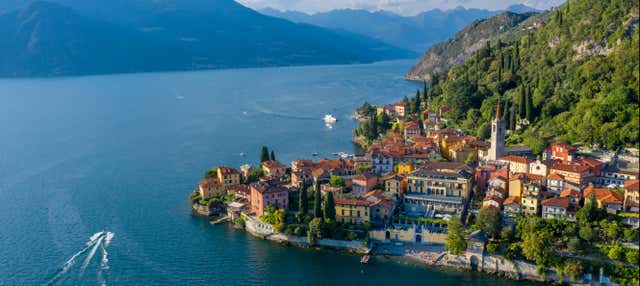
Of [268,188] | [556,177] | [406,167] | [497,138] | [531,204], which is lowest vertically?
[268,188]

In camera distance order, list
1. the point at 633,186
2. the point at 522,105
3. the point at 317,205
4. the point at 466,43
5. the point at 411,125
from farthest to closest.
Result: 1. the point at 466,43
2. the point at 411,125
3. the point at 522,105
4. the point at 317,205
5. the point at 633,186

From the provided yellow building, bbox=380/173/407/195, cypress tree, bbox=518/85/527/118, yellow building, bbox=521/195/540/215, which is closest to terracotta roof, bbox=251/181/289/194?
yellow building, bbox=380/173/407/195

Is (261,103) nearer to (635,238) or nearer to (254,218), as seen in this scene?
(254,218)

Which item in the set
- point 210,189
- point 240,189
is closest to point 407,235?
point 240,189

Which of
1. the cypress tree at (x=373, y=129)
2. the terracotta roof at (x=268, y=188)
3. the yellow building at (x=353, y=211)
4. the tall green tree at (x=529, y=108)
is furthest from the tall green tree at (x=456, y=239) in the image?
the cypress tree at (x=373, y=129)

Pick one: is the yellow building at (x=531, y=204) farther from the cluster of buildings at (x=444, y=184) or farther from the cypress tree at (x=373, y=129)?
the cypress tree at (x=373, y=129)

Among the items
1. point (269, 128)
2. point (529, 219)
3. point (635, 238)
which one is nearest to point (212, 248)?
point (529, 219)

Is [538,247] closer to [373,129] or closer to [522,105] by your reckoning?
[522,105]
